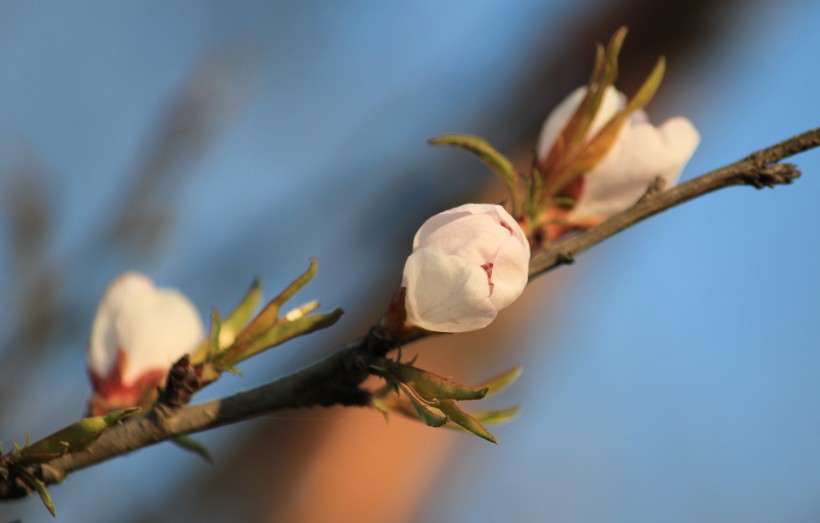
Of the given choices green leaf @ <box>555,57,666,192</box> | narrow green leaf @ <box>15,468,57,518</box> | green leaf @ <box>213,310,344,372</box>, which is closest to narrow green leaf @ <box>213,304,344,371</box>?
green leaf @ <box>213,310,344,372</box>

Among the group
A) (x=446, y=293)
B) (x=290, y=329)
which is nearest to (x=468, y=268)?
(x=446, y=293)

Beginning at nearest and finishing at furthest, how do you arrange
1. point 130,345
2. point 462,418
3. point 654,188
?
1. point 462,418
2. point 654,188
3. point 130,345

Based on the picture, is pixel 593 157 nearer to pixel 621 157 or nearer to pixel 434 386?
pixel 621 157

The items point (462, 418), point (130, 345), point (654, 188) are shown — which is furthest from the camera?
point (130, 345)

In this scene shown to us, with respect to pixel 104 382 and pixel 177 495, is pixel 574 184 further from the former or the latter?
pixel 177 495

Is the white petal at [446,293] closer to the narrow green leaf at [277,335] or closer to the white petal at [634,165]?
the narrow green leaf at [277,335]

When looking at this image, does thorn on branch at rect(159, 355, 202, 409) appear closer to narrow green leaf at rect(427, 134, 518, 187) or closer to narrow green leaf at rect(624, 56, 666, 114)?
narrow green leaf at rect(427, 134, 518, 187)

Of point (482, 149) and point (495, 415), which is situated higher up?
point (482, 149)
